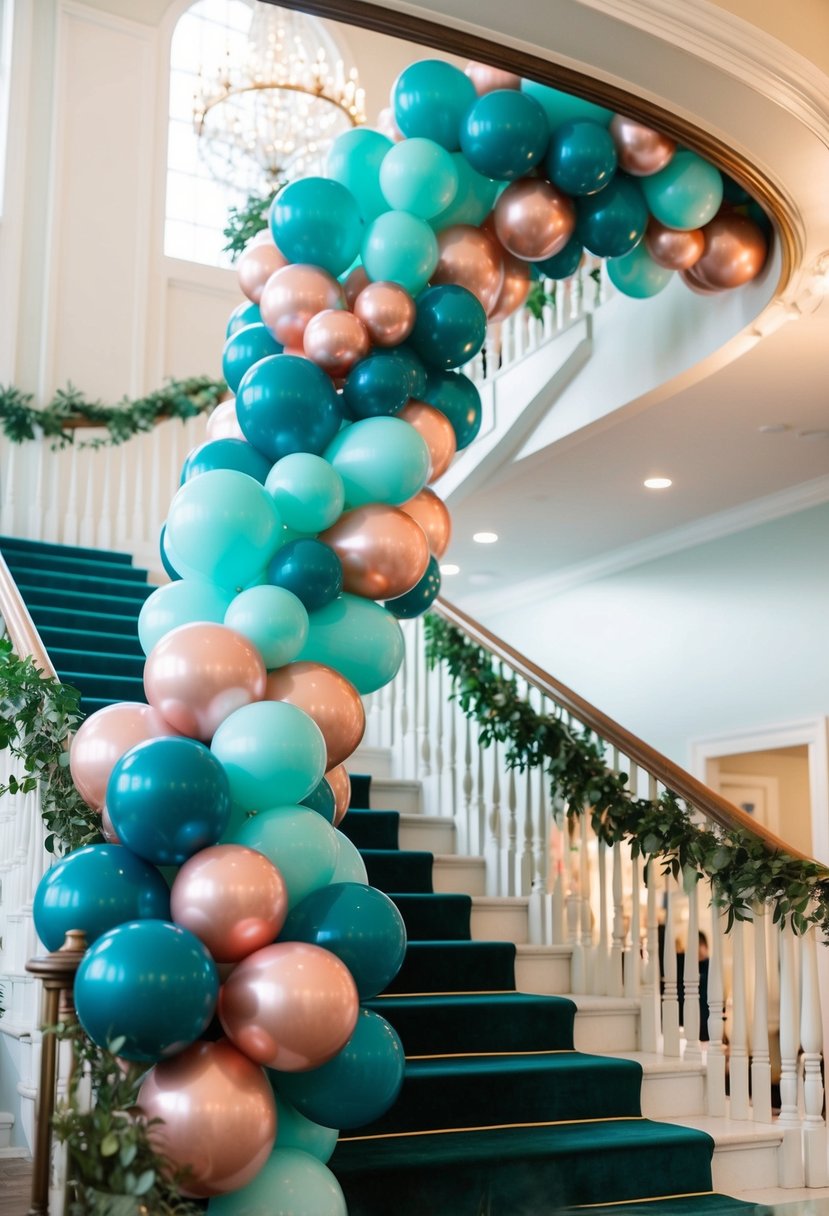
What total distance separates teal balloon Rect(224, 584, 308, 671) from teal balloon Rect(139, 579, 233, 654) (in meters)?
0.18

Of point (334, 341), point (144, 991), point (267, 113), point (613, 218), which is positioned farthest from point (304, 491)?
point (267, 113)

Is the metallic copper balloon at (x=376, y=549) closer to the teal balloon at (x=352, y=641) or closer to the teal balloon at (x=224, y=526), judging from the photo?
the teal balloon at (x=352, y=641)

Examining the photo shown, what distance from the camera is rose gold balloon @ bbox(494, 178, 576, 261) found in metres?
3.97

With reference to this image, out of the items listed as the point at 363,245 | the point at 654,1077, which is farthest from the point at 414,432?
the point at 654,1077

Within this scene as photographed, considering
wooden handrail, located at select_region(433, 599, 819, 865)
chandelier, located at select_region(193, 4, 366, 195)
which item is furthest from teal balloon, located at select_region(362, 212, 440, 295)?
chandelier, located at select_region(193, 4, 366, 195)

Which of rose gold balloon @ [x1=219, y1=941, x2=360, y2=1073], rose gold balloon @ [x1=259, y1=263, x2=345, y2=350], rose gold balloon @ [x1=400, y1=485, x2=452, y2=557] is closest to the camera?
rose gold balloon @ [x1=219, y1=941, x2=360, y2=1073]

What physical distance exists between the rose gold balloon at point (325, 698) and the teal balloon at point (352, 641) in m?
0.13

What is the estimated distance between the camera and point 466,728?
19.2 feet

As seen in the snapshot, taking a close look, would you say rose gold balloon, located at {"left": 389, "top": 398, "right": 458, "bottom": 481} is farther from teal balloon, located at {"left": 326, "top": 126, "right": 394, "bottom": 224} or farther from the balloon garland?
teal balloon, located at {"left": 326, "top": 126, "right": 394, "bottom": 224}

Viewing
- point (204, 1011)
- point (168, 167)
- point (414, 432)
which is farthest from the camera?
point (168, 167)

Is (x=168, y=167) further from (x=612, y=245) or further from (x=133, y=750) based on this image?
(x=133, y=750)

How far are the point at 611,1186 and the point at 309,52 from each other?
26.7 ft

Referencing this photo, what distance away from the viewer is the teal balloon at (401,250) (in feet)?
12.4

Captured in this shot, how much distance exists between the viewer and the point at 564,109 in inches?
158
